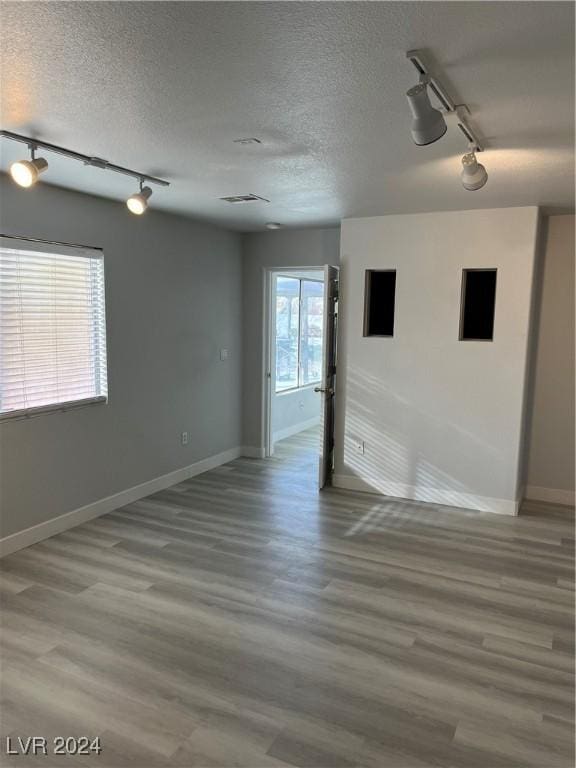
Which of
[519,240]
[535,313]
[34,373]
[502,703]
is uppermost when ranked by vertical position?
[519,240]

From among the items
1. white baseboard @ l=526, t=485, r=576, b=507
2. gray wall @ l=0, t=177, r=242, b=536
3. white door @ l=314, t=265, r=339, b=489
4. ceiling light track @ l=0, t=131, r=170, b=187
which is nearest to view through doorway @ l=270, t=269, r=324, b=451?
gray wall @ l=0, t=177, r=242, b=536

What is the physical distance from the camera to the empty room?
1.98 m

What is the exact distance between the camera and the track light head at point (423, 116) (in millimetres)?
1845

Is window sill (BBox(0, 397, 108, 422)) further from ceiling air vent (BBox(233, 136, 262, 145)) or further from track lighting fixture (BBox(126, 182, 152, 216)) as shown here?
ceiling air vent (BBox(233, 136, 262, 145))

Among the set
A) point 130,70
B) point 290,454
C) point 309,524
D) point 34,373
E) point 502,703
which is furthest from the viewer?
point 290,454

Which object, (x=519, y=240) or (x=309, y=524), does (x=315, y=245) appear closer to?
(x=519, y=240)

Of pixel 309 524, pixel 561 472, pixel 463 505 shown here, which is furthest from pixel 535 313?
pixel 309 524

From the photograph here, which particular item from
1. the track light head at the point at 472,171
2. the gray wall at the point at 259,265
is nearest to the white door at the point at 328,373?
the gray wall at the point at 259,265

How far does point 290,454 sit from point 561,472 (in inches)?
115

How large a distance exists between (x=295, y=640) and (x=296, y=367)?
542cm

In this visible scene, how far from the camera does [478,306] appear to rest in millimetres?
4734

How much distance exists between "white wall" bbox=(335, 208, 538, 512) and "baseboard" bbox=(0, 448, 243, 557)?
146 cm

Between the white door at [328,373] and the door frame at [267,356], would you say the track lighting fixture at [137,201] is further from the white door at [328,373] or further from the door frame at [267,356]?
the door frame at [267,356]

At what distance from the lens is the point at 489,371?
4543mm
